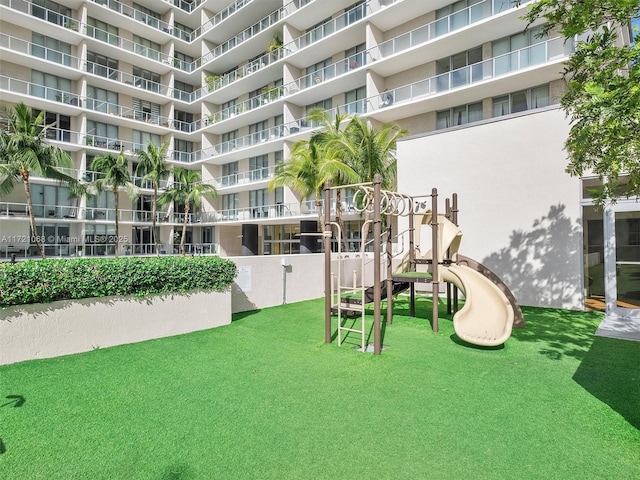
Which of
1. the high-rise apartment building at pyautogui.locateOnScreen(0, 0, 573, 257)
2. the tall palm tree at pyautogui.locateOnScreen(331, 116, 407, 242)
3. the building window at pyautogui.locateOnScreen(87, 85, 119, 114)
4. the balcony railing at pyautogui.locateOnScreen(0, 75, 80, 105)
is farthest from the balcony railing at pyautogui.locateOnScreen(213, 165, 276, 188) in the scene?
the balcony railing at pyautogui.locateOnScreen(0, 75, 80, 105)

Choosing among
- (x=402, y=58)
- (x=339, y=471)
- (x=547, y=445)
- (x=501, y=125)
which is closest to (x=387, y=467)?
(x=339, y=471)

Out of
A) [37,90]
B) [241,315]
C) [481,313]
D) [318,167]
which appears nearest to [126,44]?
[37,90]

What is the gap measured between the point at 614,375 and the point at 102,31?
34.6 metres

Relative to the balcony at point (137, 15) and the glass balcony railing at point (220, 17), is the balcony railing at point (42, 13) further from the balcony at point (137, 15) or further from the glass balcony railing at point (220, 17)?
the glass balcony railing at point (220, 17)

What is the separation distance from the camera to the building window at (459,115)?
18.3 m

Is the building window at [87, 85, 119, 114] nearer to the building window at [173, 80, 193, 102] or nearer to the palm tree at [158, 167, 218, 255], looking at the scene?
the building window at [173, 80, 193, 102]

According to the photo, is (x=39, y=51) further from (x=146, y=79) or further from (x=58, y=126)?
(x=146, y=79)

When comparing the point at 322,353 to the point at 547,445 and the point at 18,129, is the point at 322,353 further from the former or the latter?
the point at 18,129

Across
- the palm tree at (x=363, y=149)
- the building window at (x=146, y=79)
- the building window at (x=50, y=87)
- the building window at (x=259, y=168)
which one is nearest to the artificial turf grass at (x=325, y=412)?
the palm tree at (x=363, y=149)

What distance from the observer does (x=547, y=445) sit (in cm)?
373

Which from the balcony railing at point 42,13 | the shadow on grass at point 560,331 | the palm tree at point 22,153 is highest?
the balcony railing at point 42,13

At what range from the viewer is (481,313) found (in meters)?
7.60

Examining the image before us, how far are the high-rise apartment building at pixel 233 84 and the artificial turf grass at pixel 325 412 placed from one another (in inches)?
430

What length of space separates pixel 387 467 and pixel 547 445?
1754mm
